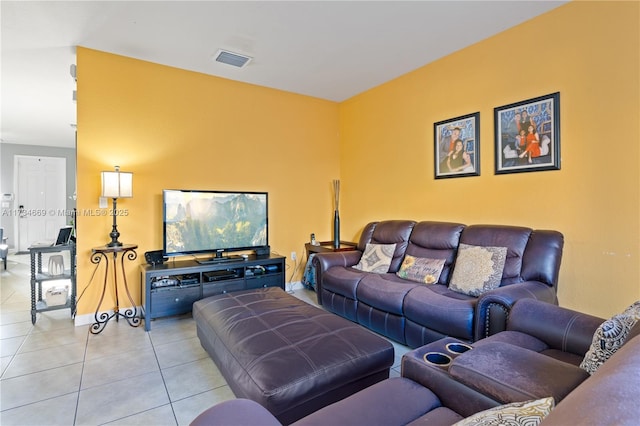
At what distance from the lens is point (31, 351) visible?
8.29 ft

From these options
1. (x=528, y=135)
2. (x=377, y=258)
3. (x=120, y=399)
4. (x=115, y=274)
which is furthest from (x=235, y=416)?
(x=115, y=274)

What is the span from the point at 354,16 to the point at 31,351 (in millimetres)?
3682

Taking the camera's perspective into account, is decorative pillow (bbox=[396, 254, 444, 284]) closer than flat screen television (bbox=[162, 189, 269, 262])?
Yes

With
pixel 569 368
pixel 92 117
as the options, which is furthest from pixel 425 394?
pixel 92 117

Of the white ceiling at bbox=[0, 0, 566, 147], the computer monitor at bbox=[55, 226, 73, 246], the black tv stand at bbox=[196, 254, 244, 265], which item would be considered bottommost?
the black tv stand at bbox=[196, 254, 244, 265]

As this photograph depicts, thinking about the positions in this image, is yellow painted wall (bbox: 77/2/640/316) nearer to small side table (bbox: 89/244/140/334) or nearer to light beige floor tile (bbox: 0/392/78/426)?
small side table (bbox: 89/244/140/334)

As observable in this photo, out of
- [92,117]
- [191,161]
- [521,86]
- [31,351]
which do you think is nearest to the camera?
[31,351]

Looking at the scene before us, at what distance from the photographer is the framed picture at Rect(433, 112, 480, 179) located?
3.08 metres

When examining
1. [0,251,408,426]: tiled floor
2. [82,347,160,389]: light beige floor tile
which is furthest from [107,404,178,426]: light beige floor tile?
[82,347,160,389]: light beige floor tile

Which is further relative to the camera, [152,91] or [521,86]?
[152,91]

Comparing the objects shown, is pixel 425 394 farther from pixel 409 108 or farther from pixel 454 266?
pixel 409 108

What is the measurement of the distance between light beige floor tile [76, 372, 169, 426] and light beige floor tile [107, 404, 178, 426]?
4 cm

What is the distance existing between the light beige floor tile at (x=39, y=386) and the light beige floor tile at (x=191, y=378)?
0.55 metres

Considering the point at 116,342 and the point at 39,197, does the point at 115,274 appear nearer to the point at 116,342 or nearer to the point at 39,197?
the point at 116,342
